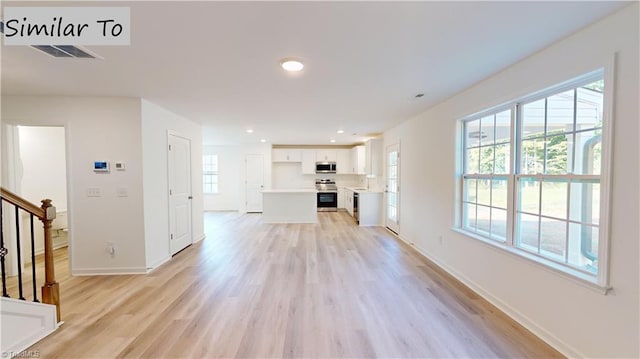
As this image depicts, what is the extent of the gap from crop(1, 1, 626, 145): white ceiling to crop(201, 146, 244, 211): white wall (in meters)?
5.41

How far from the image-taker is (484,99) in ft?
9.41

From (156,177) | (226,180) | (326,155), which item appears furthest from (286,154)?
(156,177)

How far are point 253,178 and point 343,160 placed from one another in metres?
3.19

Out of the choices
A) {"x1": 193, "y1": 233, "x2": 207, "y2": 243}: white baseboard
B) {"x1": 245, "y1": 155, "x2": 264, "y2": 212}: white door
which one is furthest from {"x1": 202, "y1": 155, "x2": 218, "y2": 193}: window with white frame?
{"x1": 193, "y1": 233, "x2": 207, "y2": 243}: white baseboard

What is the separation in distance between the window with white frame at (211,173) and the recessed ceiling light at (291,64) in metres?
7.48

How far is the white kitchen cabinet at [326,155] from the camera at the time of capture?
29.9ft

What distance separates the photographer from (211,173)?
9125 mm

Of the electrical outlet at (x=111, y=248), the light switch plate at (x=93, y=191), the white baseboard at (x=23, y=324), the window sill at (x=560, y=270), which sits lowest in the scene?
the white baseboard at (x=23, y=324)

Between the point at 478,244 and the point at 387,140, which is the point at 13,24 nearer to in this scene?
the point at 478,244

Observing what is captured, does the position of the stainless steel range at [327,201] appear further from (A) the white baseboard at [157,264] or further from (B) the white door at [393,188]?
(A) the white baseboard at [157,264]

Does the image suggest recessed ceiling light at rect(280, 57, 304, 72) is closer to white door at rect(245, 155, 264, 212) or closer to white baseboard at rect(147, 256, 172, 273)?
white baseboard at rect(147, 256, 172, 273)

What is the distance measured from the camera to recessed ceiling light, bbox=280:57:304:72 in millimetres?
2291

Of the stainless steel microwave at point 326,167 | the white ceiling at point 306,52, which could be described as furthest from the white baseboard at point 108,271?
the stainless steel microwave at point 326,167

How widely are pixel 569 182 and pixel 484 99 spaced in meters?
1.25
